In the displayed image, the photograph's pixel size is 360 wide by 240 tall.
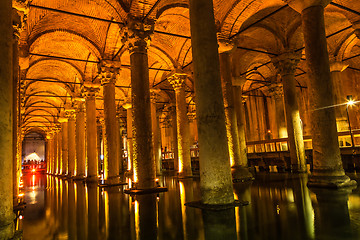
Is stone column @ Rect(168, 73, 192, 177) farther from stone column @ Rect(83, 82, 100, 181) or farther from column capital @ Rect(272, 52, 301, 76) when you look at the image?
column capital @ Rect(272, 52, 301, 76)

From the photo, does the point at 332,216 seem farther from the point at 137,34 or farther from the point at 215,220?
the point at 137,34

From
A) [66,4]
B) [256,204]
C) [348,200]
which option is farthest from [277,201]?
[66,4]

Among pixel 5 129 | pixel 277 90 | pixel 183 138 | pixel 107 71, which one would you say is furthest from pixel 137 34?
pixel 277 90

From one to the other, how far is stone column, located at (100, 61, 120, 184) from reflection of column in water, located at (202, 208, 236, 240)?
783cm

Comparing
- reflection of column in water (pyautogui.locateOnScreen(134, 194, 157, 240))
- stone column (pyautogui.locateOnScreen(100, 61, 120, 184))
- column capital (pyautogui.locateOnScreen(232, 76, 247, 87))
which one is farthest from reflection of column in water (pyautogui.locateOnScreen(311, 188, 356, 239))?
stone column (pyautogui.locateOnScreen(100, 61, 120, 184))

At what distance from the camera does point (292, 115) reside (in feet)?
43.4

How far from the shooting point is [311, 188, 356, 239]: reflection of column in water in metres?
3.47

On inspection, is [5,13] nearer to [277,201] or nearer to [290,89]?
[277,201]

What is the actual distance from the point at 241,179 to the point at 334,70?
9.57 metres

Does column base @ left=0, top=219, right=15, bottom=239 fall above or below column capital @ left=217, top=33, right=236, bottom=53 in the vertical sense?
below

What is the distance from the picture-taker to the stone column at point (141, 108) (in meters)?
9.11

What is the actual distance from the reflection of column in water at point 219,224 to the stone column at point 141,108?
4.01 metres

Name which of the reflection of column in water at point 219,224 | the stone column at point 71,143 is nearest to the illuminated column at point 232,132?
the reflection of column in water at point 219,224

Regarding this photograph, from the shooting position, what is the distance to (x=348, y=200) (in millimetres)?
5703
